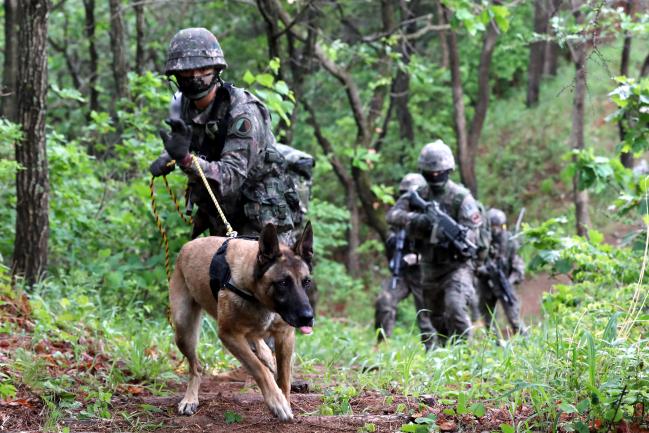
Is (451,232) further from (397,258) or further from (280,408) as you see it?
(280,408)

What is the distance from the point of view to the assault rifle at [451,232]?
32.6 ft

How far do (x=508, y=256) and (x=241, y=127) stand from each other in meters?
8.87

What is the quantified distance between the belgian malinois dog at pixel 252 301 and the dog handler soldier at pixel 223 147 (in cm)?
60

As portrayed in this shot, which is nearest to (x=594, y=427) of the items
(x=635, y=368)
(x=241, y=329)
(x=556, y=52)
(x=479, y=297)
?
(x=635, y=368)

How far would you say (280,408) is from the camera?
194 inches

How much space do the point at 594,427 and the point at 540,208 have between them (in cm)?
2189

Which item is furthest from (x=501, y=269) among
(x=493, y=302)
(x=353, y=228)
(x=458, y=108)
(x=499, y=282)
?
(x=353, y=228)

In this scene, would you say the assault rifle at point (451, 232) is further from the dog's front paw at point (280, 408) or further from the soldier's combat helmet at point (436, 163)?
the dog's front paw at point (280, 408)

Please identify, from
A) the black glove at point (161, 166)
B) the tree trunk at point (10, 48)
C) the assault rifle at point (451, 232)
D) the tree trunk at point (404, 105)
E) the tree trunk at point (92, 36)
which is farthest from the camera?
the tree trunk at point (404, 105)

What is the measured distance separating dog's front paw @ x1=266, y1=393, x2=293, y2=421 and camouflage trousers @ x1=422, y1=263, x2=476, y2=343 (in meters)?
5.05

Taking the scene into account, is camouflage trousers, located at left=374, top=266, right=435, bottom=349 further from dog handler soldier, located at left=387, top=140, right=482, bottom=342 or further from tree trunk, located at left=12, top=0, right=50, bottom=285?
tree trunk, located at left=12, top=0, right=50, bottom=285

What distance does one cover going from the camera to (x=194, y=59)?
6.12 m

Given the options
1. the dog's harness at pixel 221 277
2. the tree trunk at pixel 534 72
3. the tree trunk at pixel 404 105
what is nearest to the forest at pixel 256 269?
the dog's harness at pixel 221 277

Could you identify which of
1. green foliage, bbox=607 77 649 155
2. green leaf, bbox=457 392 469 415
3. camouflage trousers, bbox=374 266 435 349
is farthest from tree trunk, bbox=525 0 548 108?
green leaf, bbox=457 392 469 415
